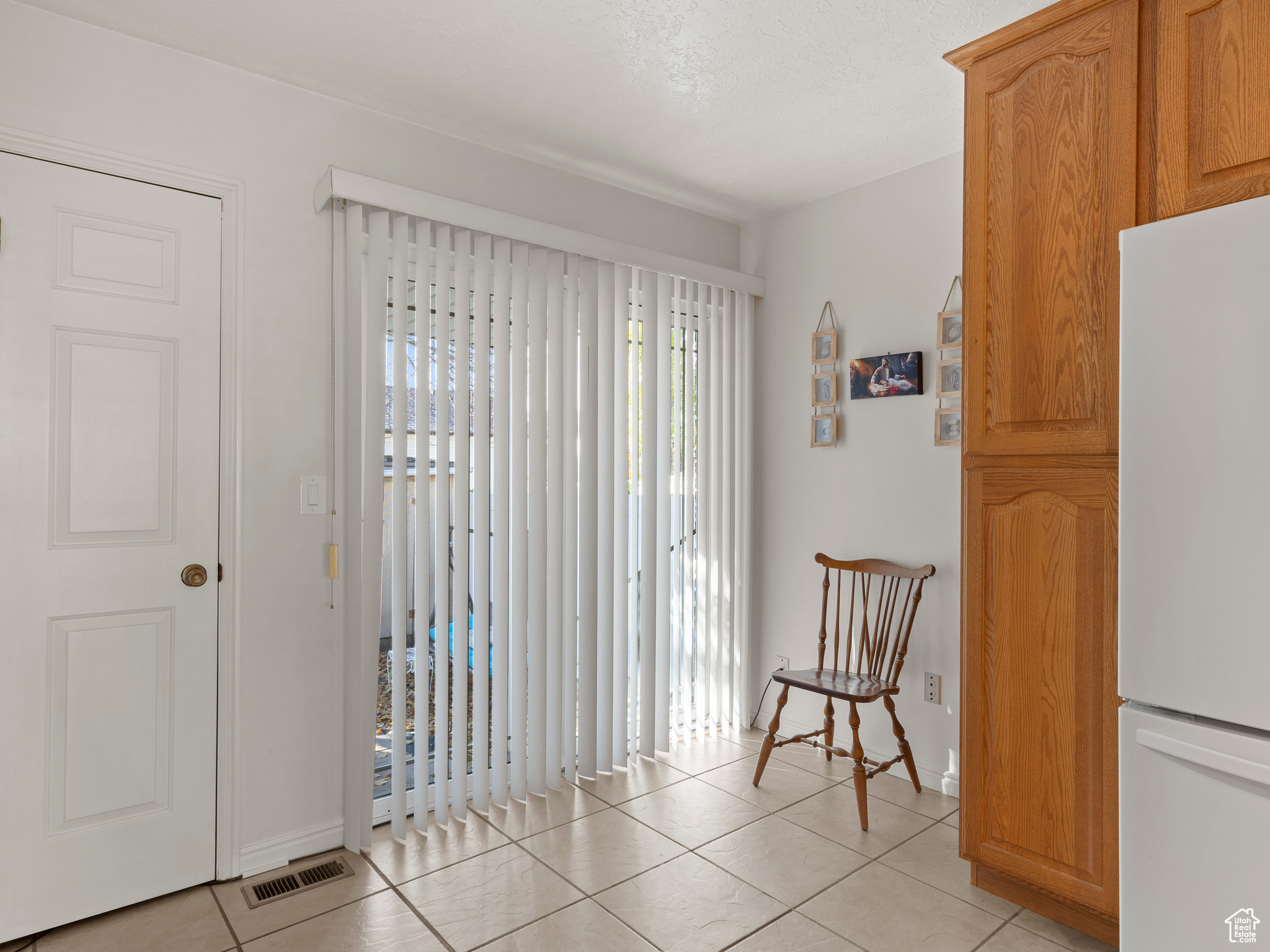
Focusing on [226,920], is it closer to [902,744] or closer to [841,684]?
[841,684]

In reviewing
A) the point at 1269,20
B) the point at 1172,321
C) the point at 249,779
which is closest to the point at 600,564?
the point at 249,779

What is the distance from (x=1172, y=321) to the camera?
140 cm

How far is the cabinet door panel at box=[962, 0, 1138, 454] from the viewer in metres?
1.80

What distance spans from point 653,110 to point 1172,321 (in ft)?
5.99

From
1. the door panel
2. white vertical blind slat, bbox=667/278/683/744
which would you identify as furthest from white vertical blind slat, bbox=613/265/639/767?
the door panel

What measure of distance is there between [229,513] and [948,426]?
2651mm

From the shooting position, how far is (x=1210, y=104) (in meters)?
1.63

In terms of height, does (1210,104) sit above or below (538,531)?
above

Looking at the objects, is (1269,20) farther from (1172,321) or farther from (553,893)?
(553,893)

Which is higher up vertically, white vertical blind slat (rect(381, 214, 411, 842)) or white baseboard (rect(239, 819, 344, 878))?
white vertical blind slat (rect(381, 214, 411, 842))

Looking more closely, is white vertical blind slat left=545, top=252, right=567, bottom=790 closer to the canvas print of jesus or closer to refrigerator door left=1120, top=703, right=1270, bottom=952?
the canvas print of jesus

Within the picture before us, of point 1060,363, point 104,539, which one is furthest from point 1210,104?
point 104,539

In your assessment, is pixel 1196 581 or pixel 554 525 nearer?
pixel 1196 581

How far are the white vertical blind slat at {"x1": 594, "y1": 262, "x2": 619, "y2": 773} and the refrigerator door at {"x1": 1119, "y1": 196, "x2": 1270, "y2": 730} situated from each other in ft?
6.26
